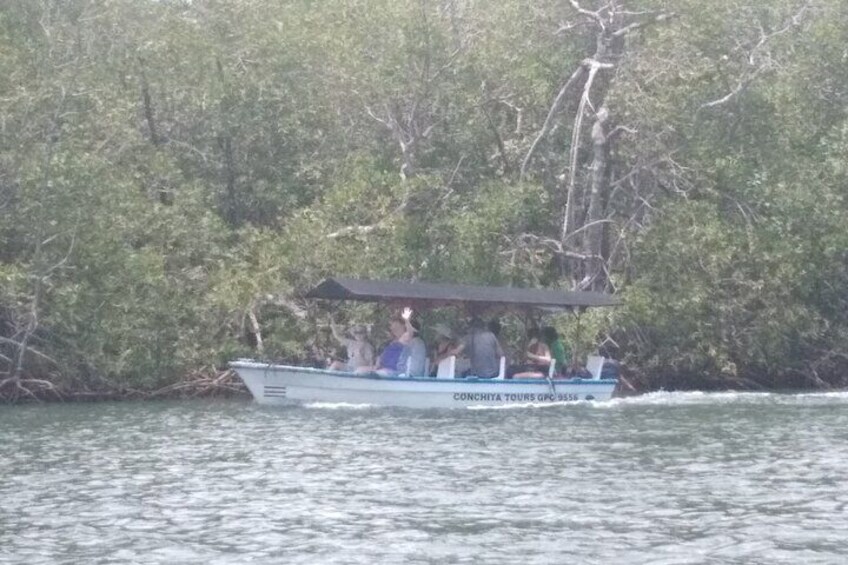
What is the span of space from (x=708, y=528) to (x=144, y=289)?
1708 cm

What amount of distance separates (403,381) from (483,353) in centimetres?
178

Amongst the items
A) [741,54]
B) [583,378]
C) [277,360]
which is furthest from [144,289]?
[741,54]

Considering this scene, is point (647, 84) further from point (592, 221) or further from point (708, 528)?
point (708, 528)

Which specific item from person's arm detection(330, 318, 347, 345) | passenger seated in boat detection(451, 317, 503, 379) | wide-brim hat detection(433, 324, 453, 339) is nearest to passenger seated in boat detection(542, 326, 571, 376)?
passenger seated in boat detection(451, 317, 503, 379)

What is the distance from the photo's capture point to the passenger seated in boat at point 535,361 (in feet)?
87.4

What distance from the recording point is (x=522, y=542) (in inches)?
501

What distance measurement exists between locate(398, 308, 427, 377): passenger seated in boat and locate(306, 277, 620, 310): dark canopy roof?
1.95 ft

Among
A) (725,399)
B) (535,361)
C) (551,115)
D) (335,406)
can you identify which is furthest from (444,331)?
(551,115)

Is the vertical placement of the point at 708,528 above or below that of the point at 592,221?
below

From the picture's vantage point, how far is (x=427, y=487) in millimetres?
15859

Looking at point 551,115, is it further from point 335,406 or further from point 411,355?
point 335,406

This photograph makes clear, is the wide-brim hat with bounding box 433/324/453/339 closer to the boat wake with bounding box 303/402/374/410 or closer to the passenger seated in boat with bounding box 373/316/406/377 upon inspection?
the passenger seated in boat with bounding box 373/316/406/377

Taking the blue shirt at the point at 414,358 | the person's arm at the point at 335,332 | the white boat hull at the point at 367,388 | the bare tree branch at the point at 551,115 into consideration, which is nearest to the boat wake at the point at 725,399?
the white boat hull at the point at 367,388

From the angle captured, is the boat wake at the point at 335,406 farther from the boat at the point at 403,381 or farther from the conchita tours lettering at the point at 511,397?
the conchita tours lettering at the point at 511,397
